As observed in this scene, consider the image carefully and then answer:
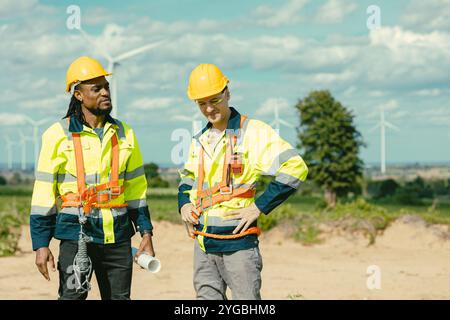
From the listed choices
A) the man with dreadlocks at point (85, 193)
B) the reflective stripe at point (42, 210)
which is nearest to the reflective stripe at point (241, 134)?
the man with dreadlocks at point (85, 193)

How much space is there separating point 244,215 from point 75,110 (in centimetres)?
148

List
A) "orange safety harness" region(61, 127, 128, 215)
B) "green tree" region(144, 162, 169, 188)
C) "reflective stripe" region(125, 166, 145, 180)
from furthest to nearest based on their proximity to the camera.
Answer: "green tree" region(144, 162, 169, 188), "reflective stripe" region(125, 166, 145, 180), "orange safety harness" region(61, 127, 128, 215)

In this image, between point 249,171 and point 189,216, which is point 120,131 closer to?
point 189,216

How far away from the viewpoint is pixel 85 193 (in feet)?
17.0

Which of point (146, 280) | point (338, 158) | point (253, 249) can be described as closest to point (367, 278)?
point (146, 280)

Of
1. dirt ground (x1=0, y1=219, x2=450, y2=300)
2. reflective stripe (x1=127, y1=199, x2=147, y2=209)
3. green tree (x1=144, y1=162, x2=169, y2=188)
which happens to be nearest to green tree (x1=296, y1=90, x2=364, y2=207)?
dirt ground (x1=0, y1=219, x2=450, y2=300)

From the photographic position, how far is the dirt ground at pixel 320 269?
10422 millimetres

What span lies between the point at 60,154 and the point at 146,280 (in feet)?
21.0

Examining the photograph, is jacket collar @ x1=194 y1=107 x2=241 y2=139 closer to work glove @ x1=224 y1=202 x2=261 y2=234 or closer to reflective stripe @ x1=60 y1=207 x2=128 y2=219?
work glove @ x1=224 y1=202 x2=261 y2=234

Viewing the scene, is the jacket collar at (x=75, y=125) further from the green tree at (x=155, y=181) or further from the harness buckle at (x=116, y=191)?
the green tree at (x=155, y=181)

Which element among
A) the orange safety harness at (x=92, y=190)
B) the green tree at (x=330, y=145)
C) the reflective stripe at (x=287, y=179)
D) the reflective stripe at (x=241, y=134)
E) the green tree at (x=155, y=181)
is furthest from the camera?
the green tree at (x=155, y=181)

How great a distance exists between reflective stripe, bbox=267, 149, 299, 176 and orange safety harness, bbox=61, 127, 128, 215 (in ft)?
3.72

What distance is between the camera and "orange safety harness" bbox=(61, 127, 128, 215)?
17.0ft

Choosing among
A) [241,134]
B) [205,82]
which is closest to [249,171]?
[241,134]
